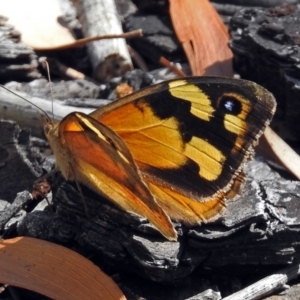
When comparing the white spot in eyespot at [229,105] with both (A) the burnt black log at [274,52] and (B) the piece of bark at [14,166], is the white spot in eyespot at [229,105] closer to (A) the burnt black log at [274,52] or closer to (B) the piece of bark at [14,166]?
(A) the burnt black log at [274,52]

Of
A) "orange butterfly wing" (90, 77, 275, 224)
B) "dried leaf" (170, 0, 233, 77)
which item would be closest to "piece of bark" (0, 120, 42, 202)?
"orange butterfly wing" (90, 77, 275, 224)

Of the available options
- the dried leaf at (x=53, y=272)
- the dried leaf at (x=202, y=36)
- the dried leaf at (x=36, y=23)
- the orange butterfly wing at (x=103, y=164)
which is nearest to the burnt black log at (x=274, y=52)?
the dried leaf at (x=202, y=36)

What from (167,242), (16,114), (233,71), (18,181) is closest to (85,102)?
(16,114)

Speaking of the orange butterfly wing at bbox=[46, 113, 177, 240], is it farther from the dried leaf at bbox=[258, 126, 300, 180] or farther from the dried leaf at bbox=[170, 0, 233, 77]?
the dried leaf at bbox=[170, 0, 233, 77]

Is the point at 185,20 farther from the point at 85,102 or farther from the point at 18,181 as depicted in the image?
the point at 18,181

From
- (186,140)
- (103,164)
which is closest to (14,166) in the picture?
(103,164)

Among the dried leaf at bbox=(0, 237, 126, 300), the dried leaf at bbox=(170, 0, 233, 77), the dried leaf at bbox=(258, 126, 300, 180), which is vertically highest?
the dried leaf at bbox=(170, 0, 233, 77)

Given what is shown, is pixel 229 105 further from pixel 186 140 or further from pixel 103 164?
pixel 103 164
